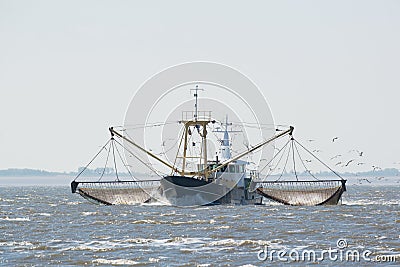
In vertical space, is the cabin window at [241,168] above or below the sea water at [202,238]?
above

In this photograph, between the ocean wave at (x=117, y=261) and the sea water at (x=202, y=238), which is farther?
the sea water at (x=202, y=238)

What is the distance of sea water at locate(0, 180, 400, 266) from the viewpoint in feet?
121

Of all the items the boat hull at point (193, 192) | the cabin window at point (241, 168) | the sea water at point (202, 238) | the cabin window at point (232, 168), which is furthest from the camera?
the cabin window at point (241, 168)

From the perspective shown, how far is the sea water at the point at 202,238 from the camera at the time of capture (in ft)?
121

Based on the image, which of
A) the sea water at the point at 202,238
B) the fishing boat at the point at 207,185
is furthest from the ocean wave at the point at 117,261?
the fishing boat at the point at 207,185

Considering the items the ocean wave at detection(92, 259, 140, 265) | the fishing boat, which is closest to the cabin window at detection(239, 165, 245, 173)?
the fishing boat

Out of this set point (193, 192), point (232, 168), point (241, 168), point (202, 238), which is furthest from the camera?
point (241, 168)

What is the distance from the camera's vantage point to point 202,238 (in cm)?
4550

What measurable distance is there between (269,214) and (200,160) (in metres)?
17.8

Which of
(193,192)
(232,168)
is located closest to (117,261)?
(193,192)

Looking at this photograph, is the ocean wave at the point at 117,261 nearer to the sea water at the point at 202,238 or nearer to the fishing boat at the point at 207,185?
the sea water at the point at 202,238

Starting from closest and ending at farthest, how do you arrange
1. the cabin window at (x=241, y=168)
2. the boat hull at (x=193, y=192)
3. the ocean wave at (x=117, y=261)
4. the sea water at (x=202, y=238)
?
the ocean wave at (x=117, y=261) < the sea water at (x=202, y=238) < the boat hull at (x=193, y=192) < the cabin window at (x=241, y=168)

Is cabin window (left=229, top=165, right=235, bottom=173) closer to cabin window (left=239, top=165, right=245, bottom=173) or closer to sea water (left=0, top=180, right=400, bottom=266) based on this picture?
cabin window (left=239, top=165, right=245, bottom=173)

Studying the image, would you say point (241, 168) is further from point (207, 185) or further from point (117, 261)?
point (117, 261)
